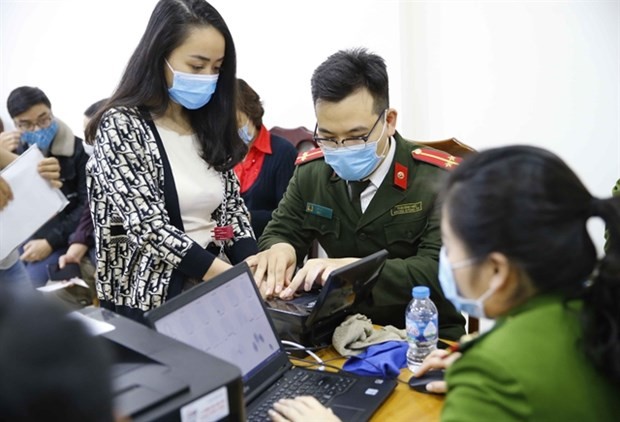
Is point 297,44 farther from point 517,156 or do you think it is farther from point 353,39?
point 517,156

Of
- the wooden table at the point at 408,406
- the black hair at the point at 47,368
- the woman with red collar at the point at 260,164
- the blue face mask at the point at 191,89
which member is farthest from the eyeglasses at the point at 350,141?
the black hair at the point at 47,368

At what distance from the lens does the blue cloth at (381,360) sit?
4.08 feet

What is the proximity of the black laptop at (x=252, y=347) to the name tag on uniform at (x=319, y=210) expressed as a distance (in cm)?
64

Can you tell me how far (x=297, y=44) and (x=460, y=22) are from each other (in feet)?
2.99

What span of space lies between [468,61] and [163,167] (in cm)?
172

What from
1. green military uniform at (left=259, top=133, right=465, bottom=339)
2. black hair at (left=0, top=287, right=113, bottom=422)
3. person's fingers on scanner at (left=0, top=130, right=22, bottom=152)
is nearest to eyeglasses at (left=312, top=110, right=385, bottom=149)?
green military uniform at (left=259, top=133, right=465, bottom=339)

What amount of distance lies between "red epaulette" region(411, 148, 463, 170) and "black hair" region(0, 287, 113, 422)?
4.64ft

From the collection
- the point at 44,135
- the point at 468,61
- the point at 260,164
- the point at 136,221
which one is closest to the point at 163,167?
the point at 136,221

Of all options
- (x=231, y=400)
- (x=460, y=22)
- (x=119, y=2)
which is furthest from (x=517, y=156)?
(x=119, y=2)

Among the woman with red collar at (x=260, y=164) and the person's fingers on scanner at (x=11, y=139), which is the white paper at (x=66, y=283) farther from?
the woman with red collar at (x=260, y=164)

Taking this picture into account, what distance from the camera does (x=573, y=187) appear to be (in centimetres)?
85

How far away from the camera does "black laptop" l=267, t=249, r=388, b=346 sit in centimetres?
131

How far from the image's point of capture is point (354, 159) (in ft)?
5.60

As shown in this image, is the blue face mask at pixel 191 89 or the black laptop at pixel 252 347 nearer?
the black laptop at pixel 252 347
